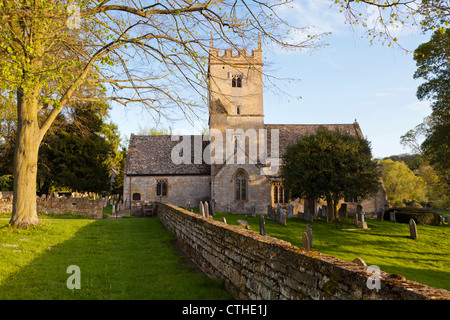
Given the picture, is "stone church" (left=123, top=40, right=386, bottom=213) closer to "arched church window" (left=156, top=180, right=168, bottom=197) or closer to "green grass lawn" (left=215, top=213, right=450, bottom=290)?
"arched church window" (left=156, top=180, right=168, bottom=197)

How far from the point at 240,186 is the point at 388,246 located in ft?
59.6

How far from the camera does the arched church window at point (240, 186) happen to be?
109 feet

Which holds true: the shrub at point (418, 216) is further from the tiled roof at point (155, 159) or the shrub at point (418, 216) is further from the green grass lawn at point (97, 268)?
the green grass lawn at point (97, 268)

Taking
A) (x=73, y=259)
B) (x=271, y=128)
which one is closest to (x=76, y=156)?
(x=271, y=128)

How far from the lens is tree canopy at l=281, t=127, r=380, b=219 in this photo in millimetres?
22516

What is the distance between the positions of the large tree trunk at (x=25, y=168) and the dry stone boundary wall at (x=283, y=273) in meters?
8.28

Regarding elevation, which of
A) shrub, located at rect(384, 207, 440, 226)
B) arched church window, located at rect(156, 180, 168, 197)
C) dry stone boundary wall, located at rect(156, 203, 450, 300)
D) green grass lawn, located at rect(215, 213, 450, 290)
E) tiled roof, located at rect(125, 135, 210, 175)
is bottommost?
green grass lawn, located at rect(215, 213, 450, 290)

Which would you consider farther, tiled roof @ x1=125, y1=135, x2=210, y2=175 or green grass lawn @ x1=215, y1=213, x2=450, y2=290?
tiled roof @ x1=125, y1=135, x2=210, y2=175

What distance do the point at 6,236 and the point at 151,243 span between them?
4.89 m

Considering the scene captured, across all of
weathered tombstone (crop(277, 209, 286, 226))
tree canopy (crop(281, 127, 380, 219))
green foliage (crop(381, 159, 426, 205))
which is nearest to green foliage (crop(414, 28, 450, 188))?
tree canopy (crop(281, 127, 380, 219))

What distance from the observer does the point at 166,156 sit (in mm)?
38125

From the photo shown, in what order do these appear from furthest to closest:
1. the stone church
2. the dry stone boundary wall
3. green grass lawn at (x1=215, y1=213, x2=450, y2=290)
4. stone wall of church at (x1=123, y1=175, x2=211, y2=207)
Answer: stone wall of church at (x1=123, y1=175, x2=211, y2=207)
the stone church
green grass lawn at (x1=215, y1=213, x2=450, y2=290)
the dry stone boundary wall

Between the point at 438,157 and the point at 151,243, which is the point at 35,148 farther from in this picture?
the point at 438,157

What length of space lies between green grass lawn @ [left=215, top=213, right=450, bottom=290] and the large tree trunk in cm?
1138
